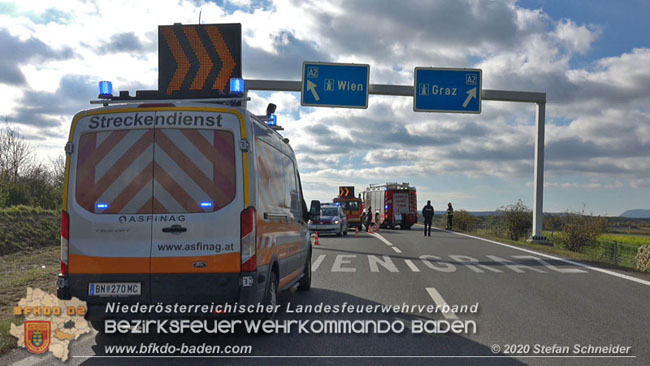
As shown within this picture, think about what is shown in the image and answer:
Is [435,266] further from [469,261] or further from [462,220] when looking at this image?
[462,220]

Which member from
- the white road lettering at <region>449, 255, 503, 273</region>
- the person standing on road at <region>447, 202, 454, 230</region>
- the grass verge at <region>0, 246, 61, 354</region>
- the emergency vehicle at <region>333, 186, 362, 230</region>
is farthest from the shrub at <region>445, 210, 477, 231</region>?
the grass verge at <region>0, 246, 61, 354</region>

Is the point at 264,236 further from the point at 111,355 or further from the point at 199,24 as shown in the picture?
the point at 199,24

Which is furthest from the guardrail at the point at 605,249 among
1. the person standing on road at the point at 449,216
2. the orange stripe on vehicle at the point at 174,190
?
the orange stripe on vehicle at the point at 174,190

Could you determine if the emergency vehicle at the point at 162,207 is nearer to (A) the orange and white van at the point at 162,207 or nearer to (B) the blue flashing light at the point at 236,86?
(A) the orange and white van at the point at 162,207

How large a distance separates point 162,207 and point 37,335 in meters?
2.18

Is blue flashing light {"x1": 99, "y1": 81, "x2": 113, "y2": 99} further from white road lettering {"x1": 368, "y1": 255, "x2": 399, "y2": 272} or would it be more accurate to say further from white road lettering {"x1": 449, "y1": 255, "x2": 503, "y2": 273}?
white road lettering {"x1": 449, "y1": 255, "x2": 503, "y2": 273}

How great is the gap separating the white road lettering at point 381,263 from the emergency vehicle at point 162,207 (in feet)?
24.6

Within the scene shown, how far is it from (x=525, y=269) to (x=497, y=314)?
5.92 m

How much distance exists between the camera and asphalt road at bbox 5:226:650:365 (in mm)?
5426

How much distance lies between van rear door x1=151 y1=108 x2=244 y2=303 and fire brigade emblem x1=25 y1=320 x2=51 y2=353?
142 centimetres

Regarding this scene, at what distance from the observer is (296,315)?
296 inches

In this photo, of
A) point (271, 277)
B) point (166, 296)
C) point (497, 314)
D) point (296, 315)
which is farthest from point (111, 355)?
point (497, 314)

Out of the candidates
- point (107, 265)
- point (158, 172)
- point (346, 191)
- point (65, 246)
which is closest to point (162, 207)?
point (158, 172)

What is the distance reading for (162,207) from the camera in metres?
5.51
